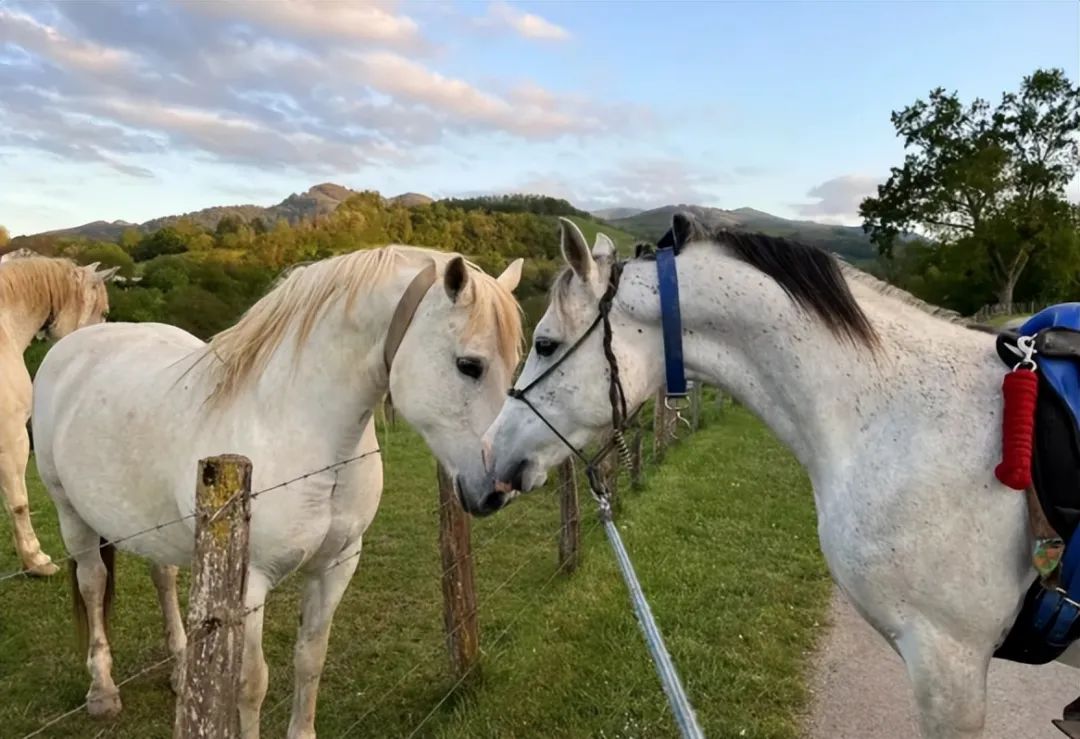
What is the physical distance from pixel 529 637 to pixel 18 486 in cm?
440

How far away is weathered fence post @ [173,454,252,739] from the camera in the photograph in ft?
6.11

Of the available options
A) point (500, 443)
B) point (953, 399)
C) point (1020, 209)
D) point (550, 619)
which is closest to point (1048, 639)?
point (953, 399)

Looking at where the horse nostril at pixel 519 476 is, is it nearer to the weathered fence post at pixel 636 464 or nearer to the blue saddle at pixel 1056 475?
the blue saddle at pixel 1056 475

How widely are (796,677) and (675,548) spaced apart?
2208mm

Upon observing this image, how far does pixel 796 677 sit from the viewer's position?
13.8 ft

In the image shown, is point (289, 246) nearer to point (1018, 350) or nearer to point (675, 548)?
point (675, 548)

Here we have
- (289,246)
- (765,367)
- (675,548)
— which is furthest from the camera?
(289,246)

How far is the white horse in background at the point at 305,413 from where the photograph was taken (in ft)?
8.91

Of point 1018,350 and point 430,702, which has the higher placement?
point 1018,350

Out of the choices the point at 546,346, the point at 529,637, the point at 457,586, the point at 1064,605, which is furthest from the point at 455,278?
the point at 529,637

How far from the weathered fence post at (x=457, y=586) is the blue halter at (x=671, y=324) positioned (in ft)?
7.06

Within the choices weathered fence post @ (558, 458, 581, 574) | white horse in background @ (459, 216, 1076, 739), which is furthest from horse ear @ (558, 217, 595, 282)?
weathered fence post @ (558, 458, 581, 574)

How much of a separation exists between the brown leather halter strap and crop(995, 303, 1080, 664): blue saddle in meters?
1.87

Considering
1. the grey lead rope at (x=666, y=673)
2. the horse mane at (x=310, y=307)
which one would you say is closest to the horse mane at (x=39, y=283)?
the horse mane at (x=310, y=307)
